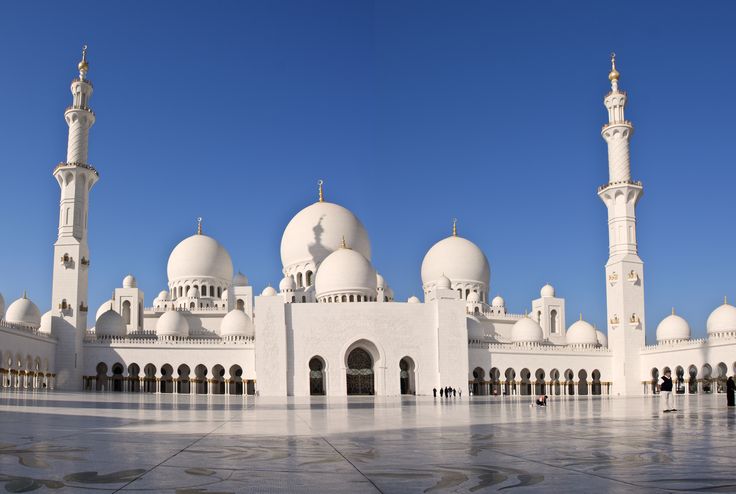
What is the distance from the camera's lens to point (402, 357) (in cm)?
3500

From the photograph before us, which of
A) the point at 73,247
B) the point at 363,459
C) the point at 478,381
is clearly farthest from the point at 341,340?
the point at 363,459

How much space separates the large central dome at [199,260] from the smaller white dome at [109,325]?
21.5 ft

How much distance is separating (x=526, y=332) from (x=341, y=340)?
34.2 feet

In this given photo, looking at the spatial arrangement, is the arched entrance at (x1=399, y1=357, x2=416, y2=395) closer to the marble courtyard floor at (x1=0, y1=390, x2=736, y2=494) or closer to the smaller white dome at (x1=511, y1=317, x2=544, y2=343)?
the smaller white dome at (x1=511, y1=317, x2=544, y2=343)

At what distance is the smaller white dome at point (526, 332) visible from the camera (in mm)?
39594

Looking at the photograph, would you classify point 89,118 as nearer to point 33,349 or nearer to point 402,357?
point 33,349

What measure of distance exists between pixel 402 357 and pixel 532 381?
692cm

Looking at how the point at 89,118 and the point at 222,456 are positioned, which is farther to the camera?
the point at 89,118

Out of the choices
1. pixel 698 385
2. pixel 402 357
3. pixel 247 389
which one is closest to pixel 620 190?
pixel 698 385

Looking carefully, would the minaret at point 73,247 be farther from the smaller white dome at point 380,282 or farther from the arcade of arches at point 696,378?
the arcade of arches at point 696,378

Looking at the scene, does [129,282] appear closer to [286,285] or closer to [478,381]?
[286,285]

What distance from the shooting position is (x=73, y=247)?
3388cm

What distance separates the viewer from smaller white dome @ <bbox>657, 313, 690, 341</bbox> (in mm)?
37719

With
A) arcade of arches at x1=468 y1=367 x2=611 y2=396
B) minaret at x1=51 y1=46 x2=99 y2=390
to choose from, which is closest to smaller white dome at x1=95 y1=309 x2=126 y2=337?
minaret at x1=51 y1=46 x2=99 y2=390
